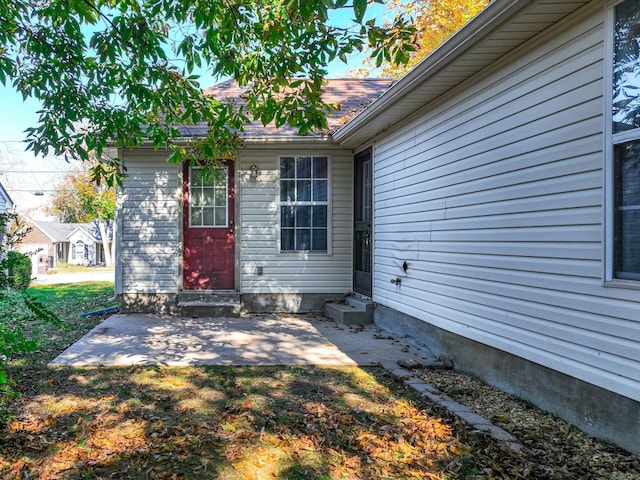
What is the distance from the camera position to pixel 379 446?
273 cm

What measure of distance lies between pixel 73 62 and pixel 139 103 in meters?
0.89

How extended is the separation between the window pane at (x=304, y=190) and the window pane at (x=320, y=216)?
231mm

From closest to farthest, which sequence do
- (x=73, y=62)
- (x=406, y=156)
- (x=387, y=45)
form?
(x=387, y=45) < (x=73, y=62) < (x=406, y=156)


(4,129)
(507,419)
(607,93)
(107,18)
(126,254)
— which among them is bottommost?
(507,419)

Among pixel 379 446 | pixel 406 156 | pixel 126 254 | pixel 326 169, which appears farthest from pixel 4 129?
pixel 379 446

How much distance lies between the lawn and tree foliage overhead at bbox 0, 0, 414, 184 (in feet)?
7.76

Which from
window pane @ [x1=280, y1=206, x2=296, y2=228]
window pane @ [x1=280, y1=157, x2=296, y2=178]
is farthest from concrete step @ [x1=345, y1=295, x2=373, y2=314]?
window pane @ [x1=280, y1=157, x2=296, y2=178]

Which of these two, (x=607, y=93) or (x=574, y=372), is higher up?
(x=607, y=93)

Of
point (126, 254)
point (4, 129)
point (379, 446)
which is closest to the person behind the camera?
point (379, 446)

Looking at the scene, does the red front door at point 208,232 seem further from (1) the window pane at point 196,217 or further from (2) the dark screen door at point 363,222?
(2) the dark screen door at point 363,222

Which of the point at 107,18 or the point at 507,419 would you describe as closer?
the point at 507,419

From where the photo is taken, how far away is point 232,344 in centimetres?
542

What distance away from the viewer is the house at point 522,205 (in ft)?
8.91

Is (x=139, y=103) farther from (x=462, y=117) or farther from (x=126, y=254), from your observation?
(x=126, y=254)
